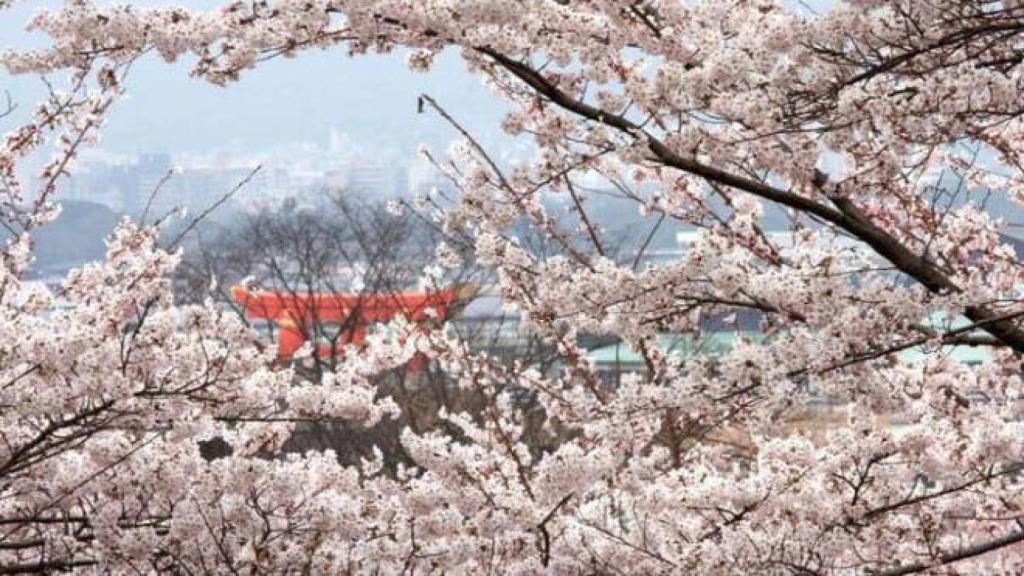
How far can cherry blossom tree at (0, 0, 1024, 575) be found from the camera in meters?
2.79

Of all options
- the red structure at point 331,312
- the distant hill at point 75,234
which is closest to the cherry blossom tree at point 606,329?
the red structure at point 331,312

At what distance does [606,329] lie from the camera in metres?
3.52

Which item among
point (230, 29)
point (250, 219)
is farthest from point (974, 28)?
point (250, 219)

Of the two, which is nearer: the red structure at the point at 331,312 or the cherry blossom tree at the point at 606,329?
the cherry blossom tree at the point at 606,329

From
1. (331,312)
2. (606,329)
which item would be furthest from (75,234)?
(606,329)

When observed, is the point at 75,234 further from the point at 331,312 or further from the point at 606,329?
the point at 606,329

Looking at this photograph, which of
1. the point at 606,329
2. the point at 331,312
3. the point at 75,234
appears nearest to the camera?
the point at 606,329

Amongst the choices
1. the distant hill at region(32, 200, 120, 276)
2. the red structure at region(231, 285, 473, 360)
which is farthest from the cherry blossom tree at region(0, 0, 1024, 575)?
the distant hill at region(32, 200, 120, 276)

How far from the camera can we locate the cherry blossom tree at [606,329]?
9.17 feet

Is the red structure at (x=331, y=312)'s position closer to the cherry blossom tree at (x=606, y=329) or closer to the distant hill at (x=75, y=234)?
the cherry blossom tree at (x=606, y=329)

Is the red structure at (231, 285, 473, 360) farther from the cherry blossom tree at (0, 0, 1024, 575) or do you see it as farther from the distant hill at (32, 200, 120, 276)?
the distant hill at (32, 200, 120, 276)

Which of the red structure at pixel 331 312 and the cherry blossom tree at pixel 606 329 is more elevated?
the red structure at pixel 331 312

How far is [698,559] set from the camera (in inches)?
121

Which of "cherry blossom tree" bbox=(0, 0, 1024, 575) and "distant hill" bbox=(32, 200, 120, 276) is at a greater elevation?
"distant hill" bbox=(32, 200, 120, 276)
